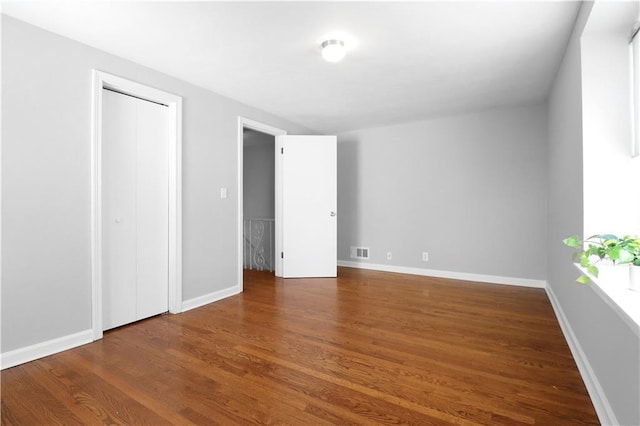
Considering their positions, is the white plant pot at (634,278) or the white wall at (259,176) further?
the white wall at (259,176)

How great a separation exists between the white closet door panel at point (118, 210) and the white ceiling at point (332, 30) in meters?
0.48

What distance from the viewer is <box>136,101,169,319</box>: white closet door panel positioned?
2695 millimetres

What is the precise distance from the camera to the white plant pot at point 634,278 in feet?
3.84

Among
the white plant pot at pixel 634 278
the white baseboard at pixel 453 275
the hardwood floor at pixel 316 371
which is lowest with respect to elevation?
the hardwood floor at pixel 316 371

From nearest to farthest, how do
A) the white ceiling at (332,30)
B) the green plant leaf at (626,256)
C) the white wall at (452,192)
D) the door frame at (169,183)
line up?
the green plant leaf at (626,256) → the white ceiling at (332,30) → the door frame at (169,183) → the white wall at (452,192)

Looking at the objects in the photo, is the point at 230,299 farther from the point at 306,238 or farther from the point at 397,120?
the point at 397,120

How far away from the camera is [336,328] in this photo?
2.47 metres

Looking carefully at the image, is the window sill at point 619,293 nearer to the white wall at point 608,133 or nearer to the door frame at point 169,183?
the white wall at point 608,133

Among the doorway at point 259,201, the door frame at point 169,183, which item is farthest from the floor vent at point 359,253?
the door frame at point 169,183

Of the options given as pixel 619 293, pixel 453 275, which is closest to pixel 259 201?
pixel 453 275

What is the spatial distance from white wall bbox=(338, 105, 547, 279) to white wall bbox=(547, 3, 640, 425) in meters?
0.74

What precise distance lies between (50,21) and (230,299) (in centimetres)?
264

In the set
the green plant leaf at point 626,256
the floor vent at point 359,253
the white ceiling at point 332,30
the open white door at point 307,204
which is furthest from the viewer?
the floor vent at point 359,253

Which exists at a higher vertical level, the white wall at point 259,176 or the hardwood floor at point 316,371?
the white wall at point 259,176
